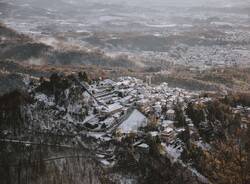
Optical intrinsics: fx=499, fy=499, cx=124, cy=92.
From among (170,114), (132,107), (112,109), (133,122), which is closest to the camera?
(133,122)

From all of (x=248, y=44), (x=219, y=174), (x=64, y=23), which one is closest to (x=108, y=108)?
(x=219, y=174)

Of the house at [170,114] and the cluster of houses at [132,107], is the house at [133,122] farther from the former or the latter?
the house at [170,114]

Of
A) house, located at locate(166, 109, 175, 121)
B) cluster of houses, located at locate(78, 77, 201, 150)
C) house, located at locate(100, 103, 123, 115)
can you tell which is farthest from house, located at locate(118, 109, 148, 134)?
house, located at locate(166, 109, 175, 121)

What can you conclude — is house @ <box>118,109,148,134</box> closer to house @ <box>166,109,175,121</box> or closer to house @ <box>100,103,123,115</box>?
house @ <box>100,103,123,115</box>

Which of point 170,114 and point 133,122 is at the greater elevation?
point 170,114

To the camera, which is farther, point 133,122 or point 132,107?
point 132,107

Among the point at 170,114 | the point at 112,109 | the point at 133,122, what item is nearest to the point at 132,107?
the point at 112,109

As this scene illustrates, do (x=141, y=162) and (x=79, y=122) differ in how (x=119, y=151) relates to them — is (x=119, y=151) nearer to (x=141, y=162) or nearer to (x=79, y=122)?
(x=141, y=162)

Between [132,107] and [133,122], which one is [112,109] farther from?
[133,122]

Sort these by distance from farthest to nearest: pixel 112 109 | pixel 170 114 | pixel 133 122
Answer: pixel 112 109
pixel 170 114
pixel 133 122

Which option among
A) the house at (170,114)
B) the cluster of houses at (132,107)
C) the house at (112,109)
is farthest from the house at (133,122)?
the house at (170,114)

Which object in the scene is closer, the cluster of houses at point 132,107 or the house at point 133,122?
the house at point 133,122
